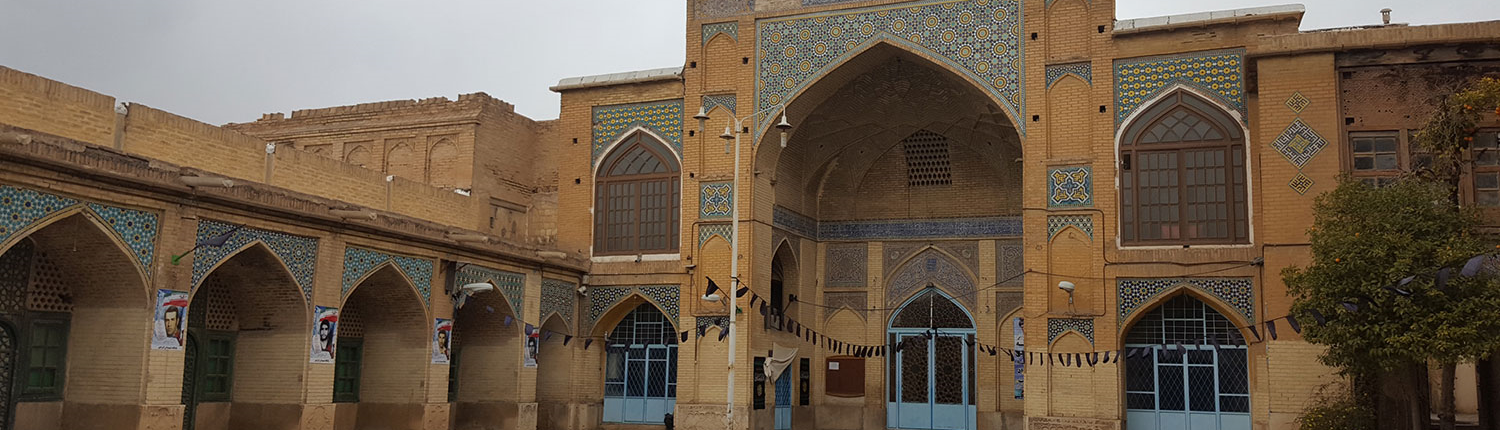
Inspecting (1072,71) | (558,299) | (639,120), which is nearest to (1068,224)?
(1072,71)

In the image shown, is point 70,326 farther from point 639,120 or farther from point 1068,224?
point 1068,224

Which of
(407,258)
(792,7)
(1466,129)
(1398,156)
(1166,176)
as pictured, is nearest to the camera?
(1466,129)

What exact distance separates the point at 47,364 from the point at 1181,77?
14.7 meters

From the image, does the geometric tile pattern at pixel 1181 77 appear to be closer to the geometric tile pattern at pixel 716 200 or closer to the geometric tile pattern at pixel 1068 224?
the geometric tile pattern at pixel 1068 224

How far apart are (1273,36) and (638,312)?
10975 millimetres

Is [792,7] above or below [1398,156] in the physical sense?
above

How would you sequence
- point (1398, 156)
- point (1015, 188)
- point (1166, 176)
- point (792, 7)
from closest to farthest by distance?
1. point (1398, 156)
2. point (1166, 176)
3. point (792, 7)
4. point (1015, 188)

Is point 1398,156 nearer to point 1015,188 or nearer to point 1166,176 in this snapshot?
point 1166,176

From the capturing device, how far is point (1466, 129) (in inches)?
554

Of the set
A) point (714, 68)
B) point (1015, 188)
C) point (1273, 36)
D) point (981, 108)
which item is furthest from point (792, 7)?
point (1273, 36)

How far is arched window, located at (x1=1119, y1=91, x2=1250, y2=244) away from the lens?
17.1 m

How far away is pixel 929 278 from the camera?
71.8 ft

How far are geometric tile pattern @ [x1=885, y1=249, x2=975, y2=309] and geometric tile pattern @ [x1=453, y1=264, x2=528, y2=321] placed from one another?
646 centimetres

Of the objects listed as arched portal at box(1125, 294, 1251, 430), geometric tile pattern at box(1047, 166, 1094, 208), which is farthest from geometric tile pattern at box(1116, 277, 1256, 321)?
geometric tile pattern at box(1047, 166, 1094, 208)
